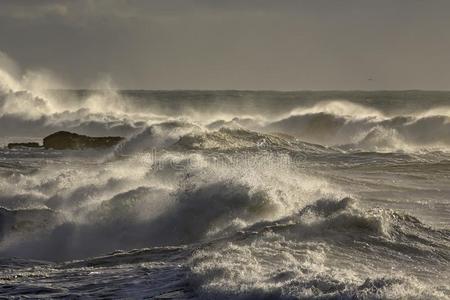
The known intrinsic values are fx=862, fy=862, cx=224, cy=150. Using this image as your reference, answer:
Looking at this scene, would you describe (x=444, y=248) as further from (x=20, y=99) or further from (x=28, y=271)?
(x=20, y=99)

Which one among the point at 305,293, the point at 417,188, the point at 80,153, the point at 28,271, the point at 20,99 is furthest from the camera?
the point at 20,99

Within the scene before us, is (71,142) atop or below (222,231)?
atop

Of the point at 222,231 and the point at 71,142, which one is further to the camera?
the point at 71,142

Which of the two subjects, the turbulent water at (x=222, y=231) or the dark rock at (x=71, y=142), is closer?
the turbulent water at (x=222, y=231)

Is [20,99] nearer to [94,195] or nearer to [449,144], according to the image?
[449,144]

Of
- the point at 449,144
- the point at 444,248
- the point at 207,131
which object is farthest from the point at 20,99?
the point at 444,248

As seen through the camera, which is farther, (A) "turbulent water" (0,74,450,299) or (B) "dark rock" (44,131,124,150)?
(B) "dark rock" (44,131,124,150)

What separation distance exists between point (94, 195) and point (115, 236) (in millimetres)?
3122

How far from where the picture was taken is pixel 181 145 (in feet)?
99.0

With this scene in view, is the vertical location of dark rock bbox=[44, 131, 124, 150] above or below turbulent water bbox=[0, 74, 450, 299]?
above

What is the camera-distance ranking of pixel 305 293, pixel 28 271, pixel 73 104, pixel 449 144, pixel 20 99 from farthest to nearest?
1. pixel 73 104
2. pixel 20 99
3. pixel 449 144
4. pixel 28 271
5. pixel 305 293

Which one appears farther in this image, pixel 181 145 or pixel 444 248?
pixel 181 145

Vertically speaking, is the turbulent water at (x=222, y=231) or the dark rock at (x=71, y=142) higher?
the dark rock at (x=71, y=142)

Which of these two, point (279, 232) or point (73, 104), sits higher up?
point (73, 104)
